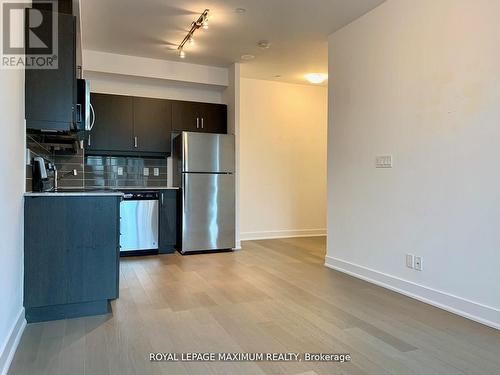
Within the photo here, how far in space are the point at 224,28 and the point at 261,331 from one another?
3103 millimetres

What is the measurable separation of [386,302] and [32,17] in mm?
3324

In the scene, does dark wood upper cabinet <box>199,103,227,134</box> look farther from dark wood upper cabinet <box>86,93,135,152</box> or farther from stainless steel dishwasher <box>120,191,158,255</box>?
stainless steel dishwasher <box>120,191,158,255</box>

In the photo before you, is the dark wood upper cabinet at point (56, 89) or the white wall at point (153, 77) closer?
the dark wood upper cabinet at point (56, 89)

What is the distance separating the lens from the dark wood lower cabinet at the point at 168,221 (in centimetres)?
488

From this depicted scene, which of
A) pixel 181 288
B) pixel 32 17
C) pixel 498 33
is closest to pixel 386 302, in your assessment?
pixel 181 288

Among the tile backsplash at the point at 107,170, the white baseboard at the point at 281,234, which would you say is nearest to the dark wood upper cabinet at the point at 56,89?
the tile backsplash at the point at 107,170

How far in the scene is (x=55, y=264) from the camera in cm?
248

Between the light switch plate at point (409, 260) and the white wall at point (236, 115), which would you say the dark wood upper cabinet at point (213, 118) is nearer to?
the white wall at point (236, 115)

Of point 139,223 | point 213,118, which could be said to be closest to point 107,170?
point 139,223

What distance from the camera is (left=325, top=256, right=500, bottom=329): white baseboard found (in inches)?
96.3

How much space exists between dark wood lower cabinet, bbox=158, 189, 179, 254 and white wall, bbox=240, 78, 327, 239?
1269 mm

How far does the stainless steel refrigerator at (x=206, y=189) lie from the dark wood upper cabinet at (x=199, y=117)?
0.31 meters

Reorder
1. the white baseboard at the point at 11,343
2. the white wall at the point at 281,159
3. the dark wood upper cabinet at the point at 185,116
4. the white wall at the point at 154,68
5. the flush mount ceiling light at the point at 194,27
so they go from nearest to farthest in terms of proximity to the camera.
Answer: the white baseboard at the point at 11,343 → the flush mount ceiling light at the point at 194,27 → the white wall at the point at 154,68 → the dark wood upper cabinet at the point at 185,116 → the white wall at the point at 281,159

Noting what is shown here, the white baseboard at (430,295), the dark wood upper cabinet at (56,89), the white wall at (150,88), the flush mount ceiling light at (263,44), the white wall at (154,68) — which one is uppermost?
the flush mount ceiling light at (263,44)
